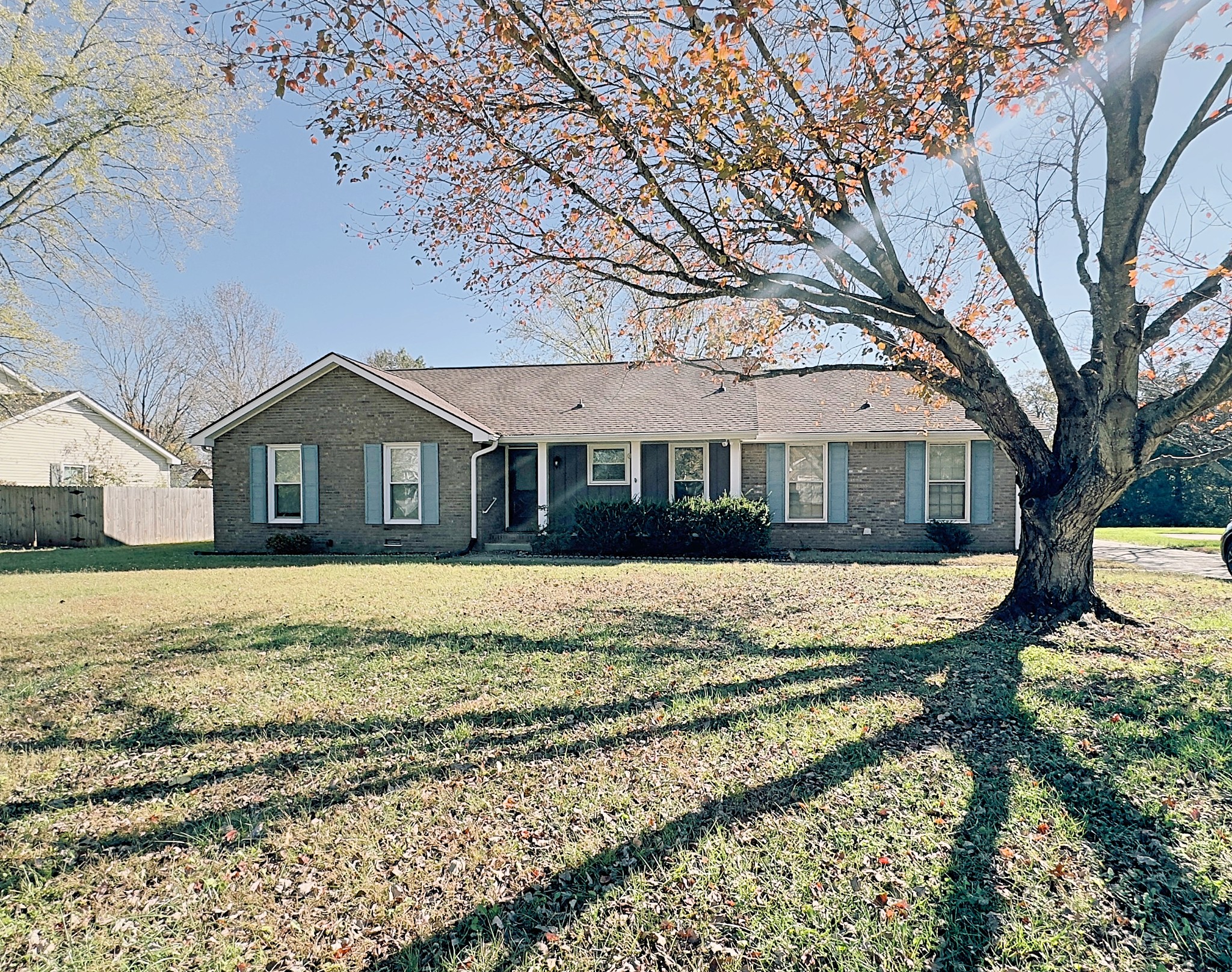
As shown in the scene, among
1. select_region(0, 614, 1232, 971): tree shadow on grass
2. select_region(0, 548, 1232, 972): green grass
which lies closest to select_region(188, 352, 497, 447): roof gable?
select_region(0, 548, 1232, 972): green grass

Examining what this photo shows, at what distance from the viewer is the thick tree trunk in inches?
268

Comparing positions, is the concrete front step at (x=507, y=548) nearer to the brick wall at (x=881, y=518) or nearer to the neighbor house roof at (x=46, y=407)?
the brick wall at (x=881, y=518)

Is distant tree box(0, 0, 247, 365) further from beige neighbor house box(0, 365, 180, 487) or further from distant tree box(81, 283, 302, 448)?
distant tree box(81, 283, 302, 448)

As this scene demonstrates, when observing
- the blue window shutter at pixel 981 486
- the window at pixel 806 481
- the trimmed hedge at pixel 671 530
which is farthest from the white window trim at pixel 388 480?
the blue window shutter at pixel 981 486

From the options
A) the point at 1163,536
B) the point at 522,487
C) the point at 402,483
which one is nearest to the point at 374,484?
the point at 402,483

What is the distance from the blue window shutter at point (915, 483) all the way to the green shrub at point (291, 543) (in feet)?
46.4

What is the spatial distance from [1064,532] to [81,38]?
2183cm

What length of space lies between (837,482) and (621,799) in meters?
13.4

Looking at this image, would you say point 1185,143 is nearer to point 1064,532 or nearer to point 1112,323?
point 1112,323

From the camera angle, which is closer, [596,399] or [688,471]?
[688,471]

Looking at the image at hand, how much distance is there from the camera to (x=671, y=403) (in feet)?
56.6

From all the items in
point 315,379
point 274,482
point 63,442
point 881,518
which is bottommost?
point 881,518

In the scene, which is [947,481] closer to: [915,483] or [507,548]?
[915,483]

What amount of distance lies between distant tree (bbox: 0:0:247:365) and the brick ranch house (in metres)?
5.24
